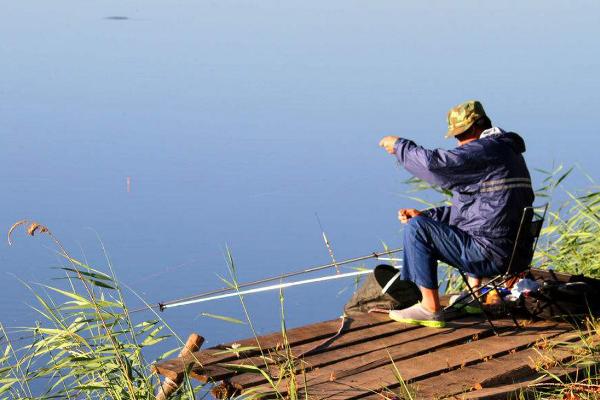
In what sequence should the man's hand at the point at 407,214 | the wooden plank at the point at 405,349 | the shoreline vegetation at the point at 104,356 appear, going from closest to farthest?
the shoreline vegetation at the point at 104,356, the wooden plank at the point at 405,349, the man's hand at the point at 407,214

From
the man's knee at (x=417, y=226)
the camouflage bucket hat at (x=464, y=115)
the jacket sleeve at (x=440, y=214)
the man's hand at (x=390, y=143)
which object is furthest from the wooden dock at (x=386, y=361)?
the camouflage bucket hat at (x=464, y=115)

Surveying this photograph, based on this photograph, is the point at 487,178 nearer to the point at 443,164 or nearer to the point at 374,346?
the point at 443,164

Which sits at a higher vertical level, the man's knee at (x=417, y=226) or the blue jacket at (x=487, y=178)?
the blue jacket at (x=487, y=178)

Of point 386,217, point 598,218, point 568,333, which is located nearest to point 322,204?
point 386,217

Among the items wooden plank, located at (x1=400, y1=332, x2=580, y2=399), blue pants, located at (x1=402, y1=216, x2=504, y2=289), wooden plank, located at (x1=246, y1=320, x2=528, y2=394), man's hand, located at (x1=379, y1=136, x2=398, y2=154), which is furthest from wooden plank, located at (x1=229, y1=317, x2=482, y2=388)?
man's hand, located at (x1=379, y1=136, x2=398, y2=154)

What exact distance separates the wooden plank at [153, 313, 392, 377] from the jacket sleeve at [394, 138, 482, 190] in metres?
0.79

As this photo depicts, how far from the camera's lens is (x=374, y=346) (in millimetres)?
5859

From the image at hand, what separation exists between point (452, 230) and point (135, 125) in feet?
70.7

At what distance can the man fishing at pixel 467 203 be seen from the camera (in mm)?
6070

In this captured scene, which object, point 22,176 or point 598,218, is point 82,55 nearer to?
point 22,176

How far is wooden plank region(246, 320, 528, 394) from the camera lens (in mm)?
5413

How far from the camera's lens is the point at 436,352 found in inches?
227

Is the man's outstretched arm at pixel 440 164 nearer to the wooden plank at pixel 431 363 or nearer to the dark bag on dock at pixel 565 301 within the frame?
the dark bag on dock at pixel 565 301

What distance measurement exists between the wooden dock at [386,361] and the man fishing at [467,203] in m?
0.27
